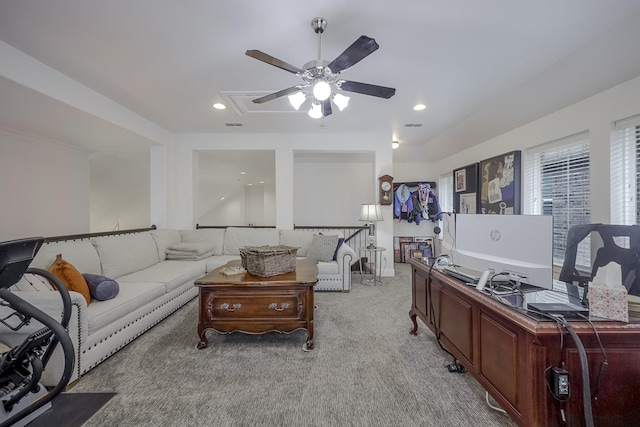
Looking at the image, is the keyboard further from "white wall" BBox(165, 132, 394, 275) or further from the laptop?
"white wall" BBox(165, 132, 394, 275)

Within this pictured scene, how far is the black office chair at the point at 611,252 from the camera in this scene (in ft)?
4.85

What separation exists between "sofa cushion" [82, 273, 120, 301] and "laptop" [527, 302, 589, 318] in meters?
2.99

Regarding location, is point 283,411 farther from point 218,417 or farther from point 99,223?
point 99,223

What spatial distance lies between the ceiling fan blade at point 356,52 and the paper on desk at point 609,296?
1.60 m

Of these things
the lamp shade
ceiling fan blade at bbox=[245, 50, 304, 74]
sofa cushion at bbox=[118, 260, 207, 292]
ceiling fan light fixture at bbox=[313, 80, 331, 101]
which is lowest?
sofa cushion at bbox=[118, 260, 207, 292]

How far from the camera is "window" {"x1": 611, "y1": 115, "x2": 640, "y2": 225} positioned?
87.2 inches

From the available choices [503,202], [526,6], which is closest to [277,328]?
[526,6]

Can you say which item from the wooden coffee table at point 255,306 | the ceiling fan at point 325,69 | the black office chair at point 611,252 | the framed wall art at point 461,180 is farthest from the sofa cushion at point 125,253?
the framed wall art at point 461,180

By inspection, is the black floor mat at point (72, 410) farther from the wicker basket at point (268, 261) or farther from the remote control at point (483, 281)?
the remote control at point (483, 281)

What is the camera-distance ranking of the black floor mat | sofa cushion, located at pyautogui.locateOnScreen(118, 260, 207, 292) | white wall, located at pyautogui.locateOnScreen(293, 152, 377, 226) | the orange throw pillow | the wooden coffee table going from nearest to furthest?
the black floor mat, the orange throw pillow, the wooden coffee table, sofa cushion, located at pyautogui.locateOnScreen(118, 260, 207, 292), white wall, located at pyautogui.locateOnScreen(293, 152, 377, 226)

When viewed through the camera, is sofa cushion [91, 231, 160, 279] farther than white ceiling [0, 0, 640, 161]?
Yes

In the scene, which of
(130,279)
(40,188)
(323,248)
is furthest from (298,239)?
(40,188)

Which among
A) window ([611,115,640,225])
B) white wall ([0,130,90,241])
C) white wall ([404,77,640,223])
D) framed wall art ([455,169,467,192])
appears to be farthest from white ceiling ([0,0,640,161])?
framed wall art ([455,169,467,192])

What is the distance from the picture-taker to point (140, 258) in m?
3.30
